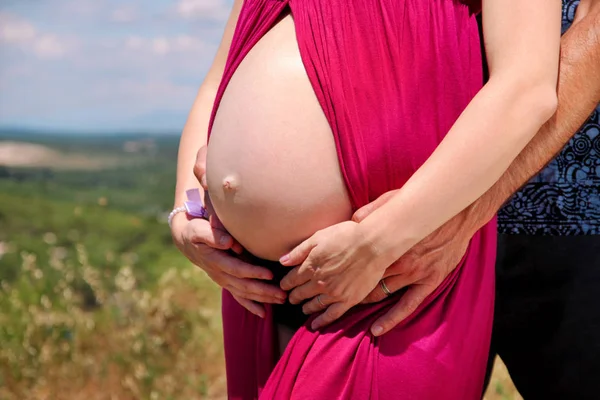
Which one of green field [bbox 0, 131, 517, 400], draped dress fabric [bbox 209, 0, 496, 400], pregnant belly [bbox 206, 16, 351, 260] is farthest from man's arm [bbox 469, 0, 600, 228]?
green field [bbox 0, 131, 517, 400]

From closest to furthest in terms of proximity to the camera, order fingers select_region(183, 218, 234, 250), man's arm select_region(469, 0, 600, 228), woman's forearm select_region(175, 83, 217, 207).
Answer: man's arm select_region(469, 0, 600, 228), fingers select_region(183, 218, 234, 250), woman's forearm select_region(175, 83, 217, 207)

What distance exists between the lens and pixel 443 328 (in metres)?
1.15

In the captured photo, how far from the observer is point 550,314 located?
141cm

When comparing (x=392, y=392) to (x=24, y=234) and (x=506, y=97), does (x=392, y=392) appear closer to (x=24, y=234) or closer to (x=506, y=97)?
(x=506, y=97)

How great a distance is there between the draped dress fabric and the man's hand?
1.0 inches

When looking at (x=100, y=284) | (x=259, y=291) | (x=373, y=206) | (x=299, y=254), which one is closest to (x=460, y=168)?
(x=373, y=206)

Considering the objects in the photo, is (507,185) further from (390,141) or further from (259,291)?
(259,291)

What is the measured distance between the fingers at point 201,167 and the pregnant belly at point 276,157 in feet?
0.33

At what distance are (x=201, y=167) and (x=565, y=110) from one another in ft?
2.09

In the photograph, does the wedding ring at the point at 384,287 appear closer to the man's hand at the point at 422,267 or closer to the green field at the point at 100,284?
the man's hand at the point at 422,267

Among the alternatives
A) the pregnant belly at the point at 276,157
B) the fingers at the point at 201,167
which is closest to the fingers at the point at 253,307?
the pregnant belly at the point at 276,157

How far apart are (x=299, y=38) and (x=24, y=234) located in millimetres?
3001

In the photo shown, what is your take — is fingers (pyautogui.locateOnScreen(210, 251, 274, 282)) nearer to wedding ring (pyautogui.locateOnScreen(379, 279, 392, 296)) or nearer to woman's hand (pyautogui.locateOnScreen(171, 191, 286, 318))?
woman's hand (pyautogui.locateOnScreen(171, 191, 286, 318))

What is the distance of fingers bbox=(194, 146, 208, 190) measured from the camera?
133cm
